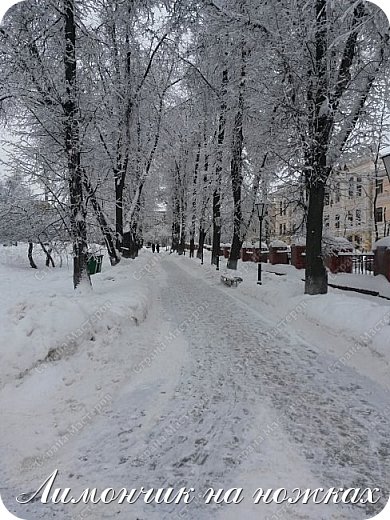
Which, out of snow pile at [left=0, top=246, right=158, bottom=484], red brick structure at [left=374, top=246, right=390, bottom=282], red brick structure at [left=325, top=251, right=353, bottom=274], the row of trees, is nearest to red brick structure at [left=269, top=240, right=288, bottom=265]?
red brick structure at [left=325, top=251, right=353, bottom=274]

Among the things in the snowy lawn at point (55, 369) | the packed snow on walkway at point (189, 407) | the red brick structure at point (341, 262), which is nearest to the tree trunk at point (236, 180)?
the red brick structure at point (341, 262)

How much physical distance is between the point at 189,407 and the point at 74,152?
7.24 m

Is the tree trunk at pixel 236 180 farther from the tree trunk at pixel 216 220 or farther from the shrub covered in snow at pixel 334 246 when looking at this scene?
the shrub covered in snow at pixel 334 246

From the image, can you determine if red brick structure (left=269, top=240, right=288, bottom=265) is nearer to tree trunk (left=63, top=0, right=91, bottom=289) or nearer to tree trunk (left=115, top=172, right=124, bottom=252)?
tree trunk (left=115, top=172, right=124, bottom=252)

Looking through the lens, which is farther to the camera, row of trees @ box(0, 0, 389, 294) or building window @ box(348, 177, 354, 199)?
building window @ box(348, 177, 354, 199)

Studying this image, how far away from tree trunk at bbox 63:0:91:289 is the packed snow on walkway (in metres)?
2.21

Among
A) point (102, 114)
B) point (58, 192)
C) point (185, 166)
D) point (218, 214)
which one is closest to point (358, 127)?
point (102, 114)

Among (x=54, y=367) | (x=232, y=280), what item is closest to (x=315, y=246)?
(x=232, y=280)

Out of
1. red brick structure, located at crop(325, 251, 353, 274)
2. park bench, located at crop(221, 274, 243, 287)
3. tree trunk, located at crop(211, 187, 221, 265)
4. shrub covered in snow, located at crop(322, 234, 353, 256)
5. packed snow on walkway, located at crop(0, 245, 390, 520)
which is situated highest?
tree trunk, located at crop(211, 187, 221, 265)

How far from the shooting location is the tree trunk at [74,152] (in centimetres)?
A: 919

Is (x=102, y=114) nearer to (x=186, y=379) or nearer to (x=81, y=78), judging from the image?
(x=81, y=78)

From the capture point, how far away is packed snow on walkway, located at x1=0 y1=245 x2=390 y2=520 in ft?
9.37

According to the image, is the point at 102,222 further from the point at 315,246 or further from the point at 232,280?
the point at 315,246

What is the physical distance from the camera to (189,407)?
421 cm
